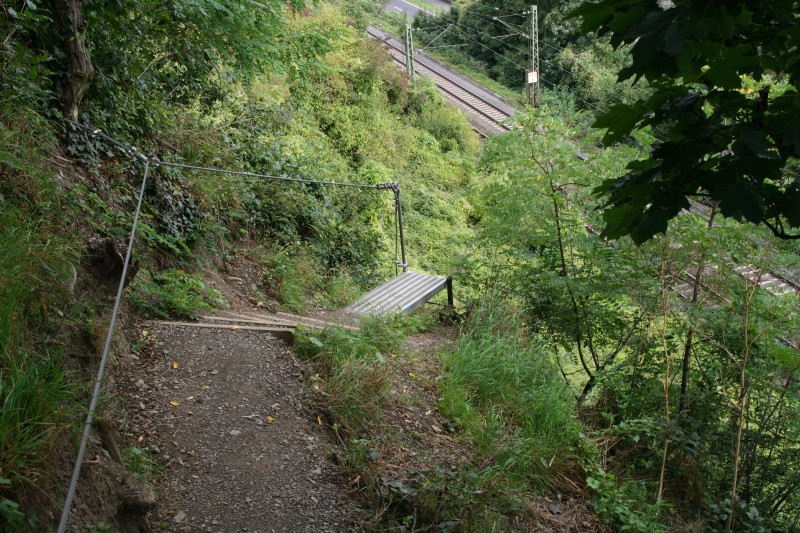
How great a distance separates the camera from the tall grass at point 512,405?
13.4 ft

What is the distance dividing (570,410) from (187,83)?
5.81 meters

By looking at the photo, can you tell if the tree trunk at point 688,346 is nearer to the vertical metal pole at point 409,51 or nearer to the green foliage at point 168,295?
the green foliage at point 168,295

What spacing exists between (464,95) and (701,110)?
2710 cm

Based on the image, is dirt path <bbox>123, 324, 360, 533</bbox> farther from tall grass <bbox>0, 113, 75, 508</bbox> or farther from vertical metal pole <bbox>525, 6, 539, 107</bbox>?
vertical metal pole <bbox>525, 6, 539, 107</bbox>

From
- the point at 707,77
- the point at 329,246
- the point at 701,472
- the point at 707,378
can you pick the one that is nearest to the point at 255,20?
the point at 329,246

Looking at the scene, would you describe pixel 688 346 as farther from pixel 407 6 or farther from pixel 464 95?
pixel 407 6

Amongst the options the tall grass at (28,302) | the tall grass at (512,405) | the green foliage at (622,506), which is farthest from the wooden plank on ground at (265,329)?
the green foliage at (622,506)

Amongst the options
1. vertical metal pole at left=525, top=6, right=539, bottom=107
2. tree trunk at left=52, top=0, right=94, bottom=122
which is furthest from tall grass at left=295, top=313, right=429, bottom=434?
vertical metal pole at left=525, top=6, right=539, bottom=107

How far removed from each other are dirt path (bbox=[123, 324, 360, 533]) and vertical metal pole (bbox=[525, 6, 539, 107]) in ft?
72.1

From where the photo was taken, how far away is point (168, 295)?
427 cm

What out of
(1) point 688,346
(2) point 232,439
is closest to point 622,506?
(1) point 688,346

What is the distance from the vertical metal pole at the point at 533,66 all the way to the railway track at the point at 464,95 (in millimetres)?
1230

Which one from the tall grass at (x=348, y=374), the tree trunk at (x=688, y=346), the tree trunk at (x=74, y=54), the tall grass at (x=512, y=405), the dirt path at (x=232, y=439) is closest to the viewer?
the dirt path at (x=232, y=439)

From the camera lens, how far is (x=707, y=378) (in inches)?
206
